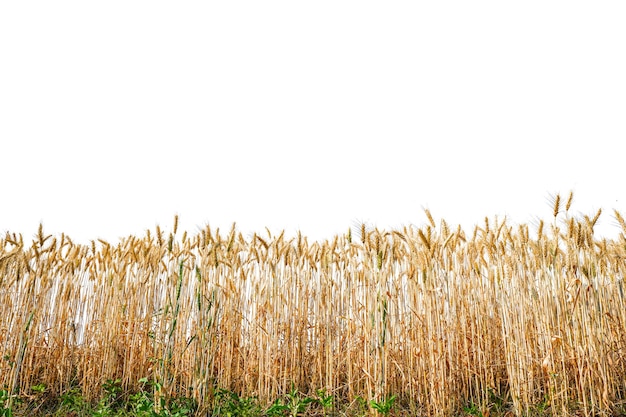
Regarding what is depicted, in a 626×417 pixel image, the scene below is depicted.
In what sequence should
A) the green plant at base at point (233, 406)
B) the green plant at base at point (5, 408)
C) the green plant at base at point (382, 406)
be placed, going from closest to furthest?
the green plant at base at point (382, 406) → the green plant at base at point (5, 408) → the green plant at base at point (233, 406)

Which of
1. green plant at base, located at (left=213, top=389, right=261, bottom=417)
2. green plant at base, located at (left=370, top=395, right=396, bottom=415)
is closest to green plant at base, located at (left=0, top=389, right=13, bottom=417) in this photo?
green plant at base, located at (left=213, top=389, right=261, bottom=417)

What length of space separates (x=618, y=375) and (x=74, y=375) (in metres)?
4.31

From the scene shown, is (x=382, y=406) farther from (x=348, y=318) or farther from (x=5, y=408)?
(x=5, y=408)

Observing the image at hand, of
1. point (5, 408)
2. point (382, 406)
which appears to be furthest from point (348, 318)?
point (5, 408)

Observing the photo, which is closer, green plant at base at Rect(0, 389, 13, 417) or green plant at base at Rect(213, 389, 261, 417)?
green plant at base at Rect(0, 389, 13, 417)

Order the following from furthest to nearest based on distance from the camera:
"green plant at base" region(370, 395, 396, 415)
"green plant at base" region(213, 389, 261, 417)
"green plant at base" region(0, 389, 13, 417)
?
"green plant at base" region(213, 389, 261, 417) < "green plant at base" region(0, 389, 13, 417) < "green plant at base" region(370, 395, 396, 415)

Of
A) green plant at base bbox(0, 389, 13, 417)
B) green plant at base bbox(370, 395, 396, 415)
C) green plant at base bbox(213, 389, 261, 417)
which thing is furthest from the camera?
green plant at base bbox(213, 389, 261, 417)

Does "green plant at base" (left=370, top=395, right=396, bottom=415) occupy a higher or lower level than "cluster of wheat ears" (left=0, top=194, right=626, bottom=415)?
lower

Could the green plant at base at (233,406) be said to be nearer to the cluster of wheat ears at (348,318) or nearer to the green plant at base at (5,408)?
the cluster of wheat ears at (348,318)

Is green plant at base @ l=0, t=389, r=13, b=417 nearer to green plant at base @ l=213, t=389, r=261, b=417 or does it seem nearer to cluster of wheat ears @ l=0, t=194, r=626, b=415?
cluster of wheat ears @ l=0, t=194, r=626, b=415

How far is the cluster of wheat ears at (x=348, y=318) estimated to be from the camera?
3076mm

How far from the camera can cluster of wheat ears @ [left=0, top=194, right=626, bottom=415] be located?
308 cm

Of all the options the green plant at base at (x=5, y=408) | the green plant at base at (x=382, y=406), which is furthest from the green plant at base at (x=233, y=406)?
the green plant at base at (x=5, y=408)

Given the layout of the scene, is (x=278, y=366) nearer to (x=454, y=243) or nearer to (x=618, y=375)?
(x=454, y=243)
